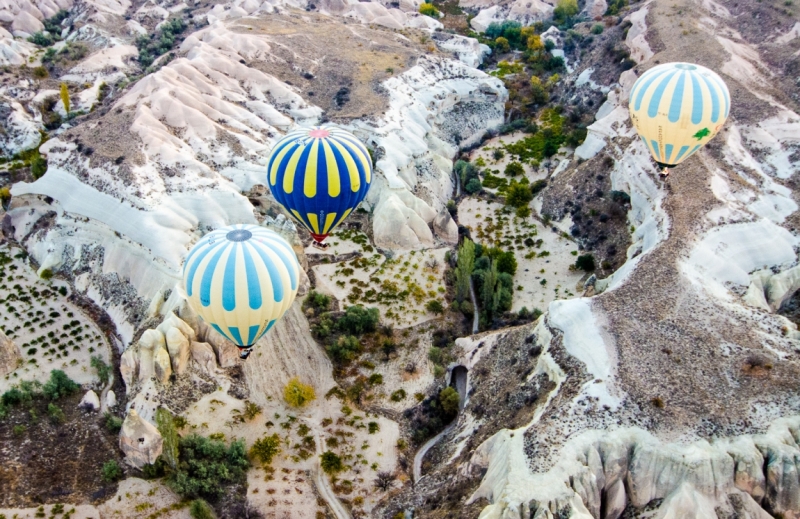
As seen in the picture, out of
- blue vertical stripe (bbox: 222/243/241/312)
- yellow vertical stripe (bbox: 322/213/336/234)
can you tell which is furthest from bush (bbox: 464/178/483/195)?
blue vertical stripe (bbox: 222/243/241/312)

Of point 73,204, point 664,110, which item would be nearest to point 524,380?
point 664,110

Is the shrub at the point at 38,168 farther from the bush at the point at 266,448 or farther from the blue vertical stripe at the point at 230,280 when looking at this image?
the bush at the point at 266,448

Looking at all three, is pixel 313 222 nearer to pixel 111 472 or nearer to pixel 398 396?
pixel 398 396

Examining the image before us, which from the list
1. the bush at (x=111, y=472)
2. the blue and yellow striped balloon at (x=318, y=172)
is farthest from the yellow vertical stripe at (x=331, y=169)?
the bush at (x=111, y=472)

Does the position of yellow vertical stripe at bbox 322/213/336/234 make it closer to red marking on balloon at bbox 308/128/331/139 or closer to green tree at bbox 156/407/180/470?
red marking on balloon at bbox 308/128/331/139

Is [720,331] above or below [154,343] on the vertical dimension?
above

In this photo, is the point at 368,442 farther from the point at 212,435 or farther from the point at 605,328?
the point at 605,328
